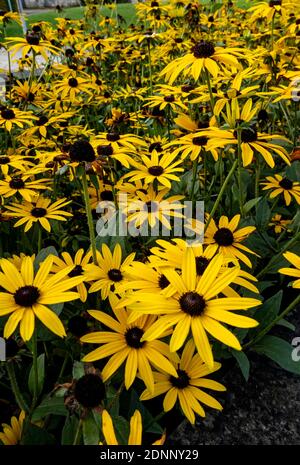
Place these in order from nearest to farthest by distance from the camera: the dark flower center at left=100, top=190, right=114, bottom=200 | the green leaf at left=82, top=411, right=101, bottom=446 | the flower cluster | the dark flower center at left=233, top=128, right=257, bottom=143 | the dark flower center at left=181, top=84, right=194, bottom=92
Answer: the green leaf at left=82, top=411, right=101, bottom=446, the flower cluster, the dark flower center at left=233, top=128, right=257, bottom=143, the dark flower center at left=100, top=190, right=114, bottom=200, the dark flower center at left=181, top=84, right=194, bottom=92

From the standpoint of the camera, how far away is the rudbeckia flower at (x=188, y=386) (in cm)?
97

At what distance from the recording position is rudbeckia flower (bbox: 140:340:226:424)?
0.97 m

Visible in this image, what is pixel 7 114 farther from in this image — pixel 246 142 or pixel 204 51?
pixel 246 142

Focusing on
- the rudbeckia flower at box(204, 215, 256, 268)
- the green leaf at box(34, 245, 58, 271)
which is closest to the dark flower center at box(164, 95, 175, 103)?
the rudbeckia flower at box(204, 215, 256, 268)

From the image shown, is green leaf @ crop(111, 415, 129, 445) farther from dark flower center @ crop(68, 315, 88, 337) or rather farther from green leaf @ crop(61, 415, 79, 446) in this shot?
dark flower center @ crop(68, 315, 88, 337)

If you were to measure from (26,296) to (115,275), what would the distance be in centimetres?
31

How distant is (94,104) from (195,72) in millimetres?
1359

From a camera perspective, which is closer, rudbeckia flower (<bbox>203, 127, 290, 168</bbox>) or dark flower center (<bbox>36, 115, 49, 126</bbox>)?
rudbeckia flower (<bbox>203, 127, 290, 168</bbox>)

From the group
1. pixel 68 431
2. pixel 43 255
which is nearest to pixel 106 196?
pixel 43 255

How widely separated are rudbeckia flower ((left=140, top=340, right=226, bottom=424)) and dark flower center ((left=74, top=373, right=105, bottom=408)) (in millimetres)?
200

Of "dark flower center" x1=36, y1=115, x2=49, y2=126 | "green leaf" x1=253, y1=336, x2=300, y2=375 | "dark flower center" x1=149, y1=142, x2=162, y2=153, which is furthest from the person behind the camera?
"dark flower center" x1=36, y1=115, x2=49, y2=126

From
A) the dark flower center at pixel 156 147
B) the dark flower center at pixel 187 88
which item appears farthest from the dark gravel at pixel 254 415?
the dark flower center at pixel 187 88
